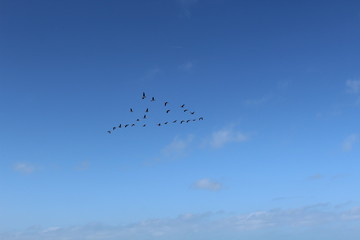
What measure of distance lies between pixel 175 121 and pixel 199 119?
17532mm

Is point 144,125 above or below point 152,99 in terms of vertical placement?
below

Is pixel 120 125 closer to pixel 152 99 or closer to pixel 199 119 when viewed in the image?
pixel 152 99

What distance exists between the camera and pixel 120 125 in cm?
15238

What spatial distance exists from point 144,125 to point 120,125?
1847 cm

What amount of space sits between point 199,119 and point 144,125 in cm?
3924

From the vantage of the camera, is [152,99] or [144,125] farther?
[144,125]

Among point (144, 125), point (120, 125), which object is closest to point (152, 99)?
point (144, 125)

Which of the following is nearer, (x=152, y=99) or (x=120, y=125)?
(x=152, y=99)

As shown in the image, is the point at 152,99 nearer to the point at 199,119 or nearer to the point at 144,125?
the point at 144,125

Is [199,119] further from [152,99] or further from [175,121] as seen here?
[152,99]

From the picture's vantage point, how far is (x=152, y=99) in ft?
447

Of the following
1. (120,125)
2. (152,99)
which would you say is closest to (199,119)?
(152,99)

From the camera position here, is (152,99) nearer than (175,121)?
Yes

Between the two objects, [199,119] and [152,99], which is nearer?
[152,99]
